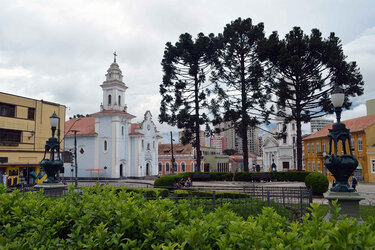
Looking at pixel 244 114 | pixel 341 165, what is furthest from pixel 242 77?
pixel 341 165

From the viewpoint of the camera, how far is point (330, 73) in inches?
1026

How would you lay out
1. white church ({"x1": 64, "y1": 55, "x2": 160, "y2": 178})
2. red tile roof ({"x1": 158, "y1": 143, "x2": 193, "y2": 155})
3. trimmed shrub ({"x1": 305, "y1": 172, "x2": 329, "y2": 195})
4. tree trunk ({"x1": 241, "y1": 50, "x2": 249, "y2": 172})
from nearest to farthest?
trimmed shrub ({"x1": 305, "y1": 172, "x2": 329, "y2": 195})
tree trunk ({"x1": 241, "y1": 50, "x2": 249, "y2": 172})
white church ({"x1": 64, "y1": 55, "x2": 160, "y2": 178})
red tile roof ({"x1": 158, "y1": 143, "x2": 193, "y2": 155})

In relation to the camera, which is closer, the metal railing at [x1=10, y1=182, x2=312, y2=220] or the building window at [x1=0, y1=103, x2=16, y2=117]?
the metal railing at [x1=10, y1=182, x2=312, y2=220]

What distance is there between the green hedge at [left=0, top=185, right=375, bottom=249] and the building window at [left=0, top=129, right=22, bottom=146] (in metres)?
A: 28.8

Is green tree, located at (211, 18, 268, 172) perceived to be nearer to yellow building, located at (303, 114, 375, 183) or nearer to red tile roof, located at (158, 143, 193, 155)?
yellow building, located at (303, 114, 375, 183)

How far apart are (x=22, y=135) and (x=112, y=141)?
16.9 metres

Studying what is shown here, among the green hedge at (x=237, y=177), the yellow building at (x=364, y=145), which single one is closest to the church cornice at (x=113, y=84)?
the green hedge at (x=237, y=177)

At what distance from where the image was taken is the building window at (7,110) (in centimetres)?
2923

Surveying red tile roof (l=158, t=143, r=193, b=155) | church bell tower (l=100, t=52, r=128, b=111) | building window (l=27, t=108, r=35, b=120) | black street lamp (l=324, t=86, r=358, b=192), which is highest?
church bell tower (l=100, t=52, r=128, b=111)

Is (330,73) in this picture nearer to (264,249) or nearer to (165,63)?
(165,63)

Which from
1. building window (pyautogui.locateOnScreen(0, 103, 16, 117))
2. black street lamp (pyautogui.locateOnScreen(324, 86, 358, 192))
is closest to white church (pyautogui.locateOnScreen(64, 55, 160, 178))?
building window (pyautogui.locateOnScreen(0, 103, 16, 117))

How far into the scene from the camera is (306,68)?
89.5ft

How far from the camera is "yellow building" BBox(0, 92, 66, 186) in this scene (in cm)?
2872

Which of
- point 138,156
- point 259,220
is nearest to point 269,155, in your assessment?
point 138,156
